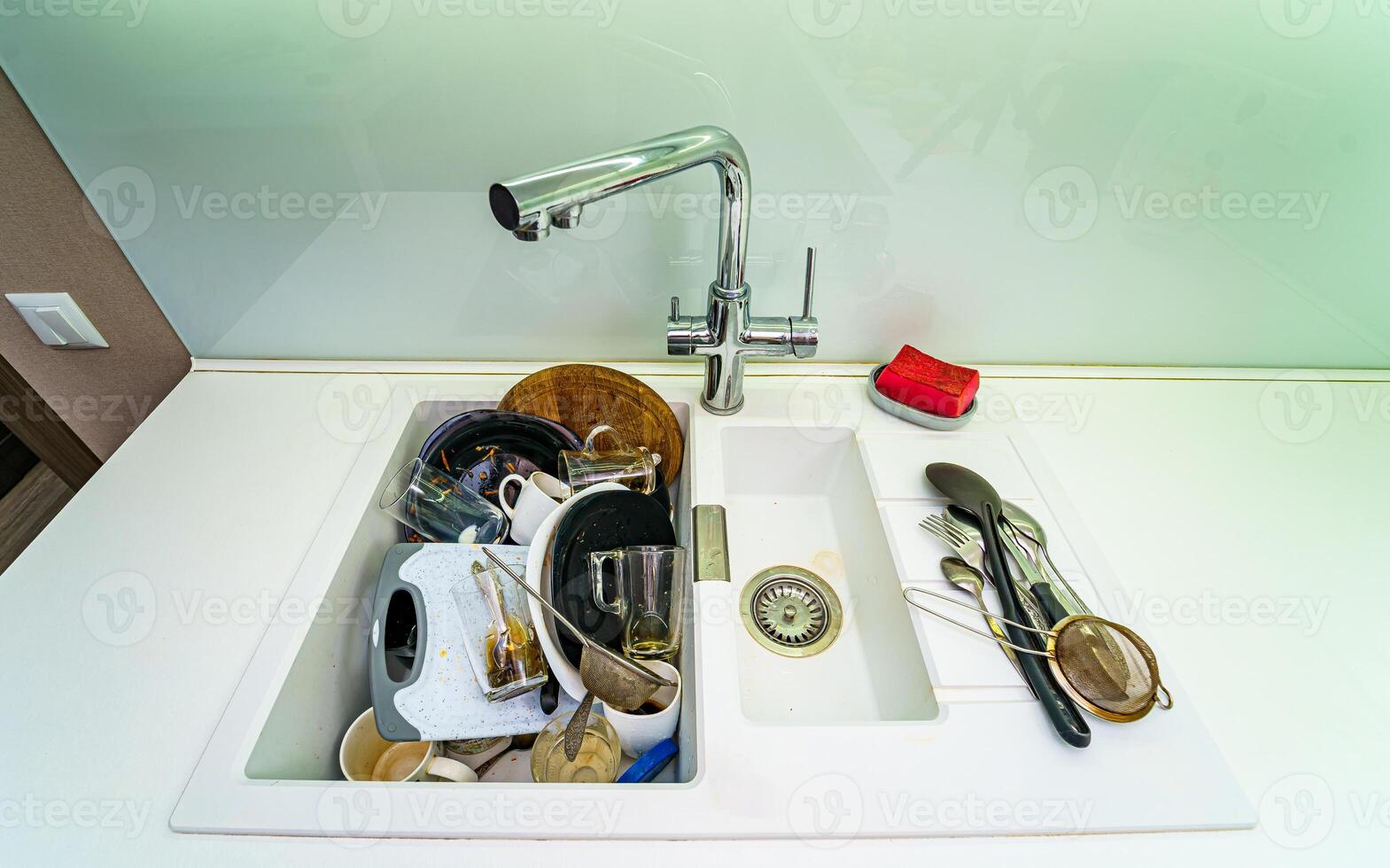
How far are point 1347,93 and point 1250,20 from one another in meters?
0.18

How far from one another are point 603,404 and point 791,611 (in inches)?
14.1

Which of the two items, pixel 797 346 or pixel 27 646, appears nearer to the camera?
pixel 27 646

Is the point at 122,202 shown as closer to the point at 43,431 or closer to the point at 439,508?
the point at 43,431

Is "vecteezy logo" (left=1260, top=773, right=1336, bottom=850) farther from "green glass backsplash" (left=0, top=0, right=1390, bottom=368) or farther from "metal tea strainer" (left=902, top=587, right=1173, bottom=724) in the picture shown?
"green glass backsplash" (left=0, top=0, right=1390, bottom=368)

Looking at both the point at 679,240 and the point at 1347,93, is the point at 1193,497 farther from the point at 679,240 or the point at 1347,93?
the point at 679,240

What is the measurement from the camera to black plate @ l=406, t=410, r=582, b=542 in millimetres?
741

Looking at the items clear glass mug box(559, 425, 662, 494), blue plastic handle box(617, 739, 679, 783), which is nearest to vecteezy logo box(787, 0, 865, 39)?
clear glass mug box(559, 425, 662, 494)

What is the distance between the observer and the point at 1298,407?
890mm

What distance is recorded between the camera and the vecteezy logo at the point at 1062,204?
75cm

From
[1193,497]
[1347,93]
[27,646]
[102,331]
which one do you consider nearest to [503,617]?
[27,646]

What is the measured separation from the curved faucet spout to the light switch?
2.03 feet

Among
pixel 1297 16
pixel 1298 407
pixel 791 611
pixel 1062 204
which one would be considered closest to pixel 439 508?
pixel 791 611

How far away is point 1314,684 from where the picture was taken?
562 mm

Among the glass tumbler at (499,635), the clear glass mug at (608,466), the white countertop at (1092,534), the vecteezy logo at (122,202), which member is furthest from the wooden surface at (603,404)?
the vecteezy logo at (122,202)
